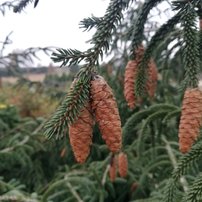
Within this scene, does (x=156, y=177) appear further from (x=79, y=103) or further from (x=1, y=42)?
(x=79, y=103)

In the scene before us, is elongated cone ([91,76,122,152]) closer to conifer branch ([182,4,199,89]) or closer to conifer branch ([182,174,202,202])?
conifer branch ([182,4,199,89])

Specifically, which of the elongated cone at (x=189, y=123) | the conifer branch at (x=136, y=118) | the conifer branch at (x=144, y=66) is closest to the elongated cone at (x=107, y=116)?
the elongated cone at (x=189, y=123)

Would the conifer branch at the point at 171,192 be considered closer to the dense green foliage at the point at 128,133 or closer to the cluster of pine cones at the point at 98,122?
the dense green foliage at the point at 128,133

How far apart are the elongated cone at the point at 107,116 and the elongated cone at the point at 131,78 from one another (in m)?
0.21

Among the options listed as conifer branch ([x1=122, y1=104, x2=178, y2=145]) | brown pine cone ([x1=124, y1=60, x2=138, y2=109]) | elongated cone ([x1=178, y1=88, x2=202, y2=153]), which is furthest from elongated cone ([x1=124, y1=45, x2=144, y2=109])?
conifer branch ([x1=122, y1=104, x2=178, y2=145])

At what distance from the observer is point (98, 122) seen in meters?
0.77

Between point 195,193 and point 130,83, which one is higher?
point 130,83

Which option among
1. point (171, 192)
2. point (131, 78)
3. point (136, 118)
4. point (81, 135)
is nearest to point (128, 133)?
point (136, 118)

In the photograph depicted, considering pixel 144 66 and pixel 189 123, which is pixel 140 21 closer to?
pixel 144 66

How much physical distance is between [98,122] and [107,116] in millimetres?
20

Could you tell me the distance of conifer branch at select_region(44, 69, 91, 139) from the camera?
74 cm

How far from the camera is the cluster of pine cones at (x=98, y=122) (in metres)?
0.76

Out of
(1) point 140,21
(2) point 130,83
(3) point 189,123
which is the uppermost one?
(1) point 140,21

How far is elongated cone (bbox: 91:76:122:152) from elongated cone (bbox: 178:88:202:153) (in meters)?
0.13
